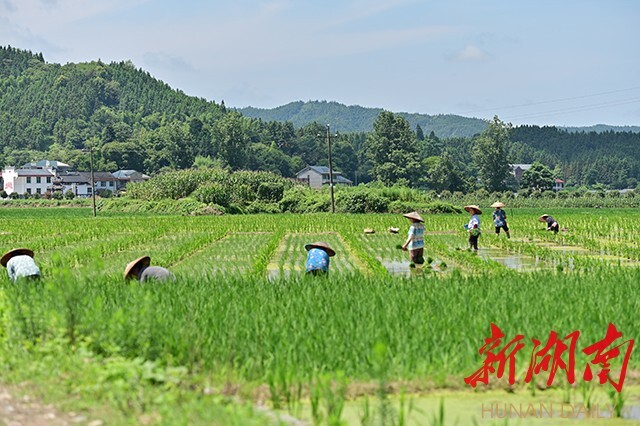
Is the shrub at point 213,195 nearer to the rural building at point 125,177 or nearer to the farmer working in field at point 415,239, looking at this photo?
the farmer working in field at point 415,239

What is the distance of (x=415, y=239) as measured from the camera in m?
13.9

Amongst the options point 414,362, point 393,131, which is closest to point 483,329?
point 414,362

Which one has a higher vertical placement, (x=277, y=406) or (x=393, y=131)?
(x=393, y=131)

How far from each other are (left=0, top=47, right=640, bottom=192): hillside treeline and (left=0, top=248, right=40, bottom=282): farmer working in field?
62006mm

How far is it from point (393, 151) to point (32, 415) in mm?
71162

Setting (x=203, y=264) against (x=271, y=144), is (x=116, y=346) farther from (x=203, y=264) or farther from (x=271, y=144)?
(x=271, y=144)

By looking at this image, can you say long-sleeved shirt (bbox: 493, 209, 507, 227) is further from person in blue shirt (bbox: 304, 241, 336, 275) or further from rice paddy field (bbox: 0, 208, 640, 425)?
person in blue shirt (bbox: 304, 241, 336, 275)

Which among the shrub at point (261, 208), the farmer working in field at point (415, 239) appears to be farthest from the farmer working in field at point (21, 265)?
the shrub at point (261, 208)

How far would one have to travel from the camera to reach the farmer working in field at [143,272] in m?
10.2

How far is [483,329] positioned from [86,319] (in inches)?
122

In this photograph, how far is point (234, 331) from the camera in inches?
278

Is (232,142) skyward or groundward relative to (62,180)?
skyward

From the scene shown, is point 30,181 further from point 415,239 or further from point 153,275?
point 153,275

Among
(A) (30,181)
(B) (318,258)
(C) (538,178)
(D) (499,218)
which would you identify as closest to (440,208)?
(D) (499,218)
